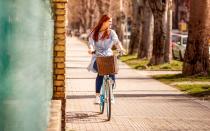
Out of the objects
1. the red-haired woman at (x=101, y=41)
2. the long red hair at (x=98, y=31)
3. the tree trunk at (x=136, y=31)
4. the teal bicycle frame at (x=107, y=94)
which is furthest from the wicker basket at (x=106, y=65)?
the tree trunk at (x=136, y=31)

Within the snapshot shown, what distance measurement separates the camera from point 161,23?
26.5 metres

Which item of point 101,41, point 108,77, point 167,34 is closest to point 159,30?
A: point 167,34

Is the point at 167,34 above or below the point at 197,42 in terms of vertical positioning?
above

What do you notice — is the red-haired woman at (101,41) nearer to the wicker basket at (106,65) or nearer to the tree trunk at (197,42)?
the wicker basket at (106,65)

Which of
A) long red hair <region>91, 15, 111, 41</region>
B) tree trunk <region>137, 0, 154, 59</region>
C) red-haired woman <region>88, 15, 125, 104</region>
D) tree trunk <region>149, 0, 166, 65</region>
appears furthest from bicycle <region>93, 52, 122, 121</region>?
tree trunk <region>137, 0, 154, 59</region>

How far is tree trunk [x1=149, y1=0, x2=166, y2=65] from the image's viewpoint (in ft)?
85.3

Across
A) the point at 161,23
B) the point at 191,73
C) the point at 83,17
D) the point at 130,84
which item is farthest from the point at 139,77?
the point at 83,17

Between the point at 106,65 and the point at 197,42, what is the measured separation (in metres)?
10.9

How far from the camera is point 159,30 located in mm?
26594

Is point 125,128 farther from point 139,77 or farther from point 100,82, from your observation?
point 139,77

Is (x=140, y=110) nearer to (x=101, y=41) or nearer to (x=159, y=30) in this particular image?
(x=101, y=41)

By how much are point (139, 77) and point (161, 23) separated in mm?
5237

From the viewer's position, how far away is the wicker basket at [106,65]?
→ 34.4 feet

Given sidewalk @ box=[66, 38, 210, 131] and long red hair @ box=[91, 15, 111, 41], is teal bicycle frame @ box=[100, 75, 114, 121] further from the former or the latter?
long red hair @ box=[91, 15, 111, 41]
